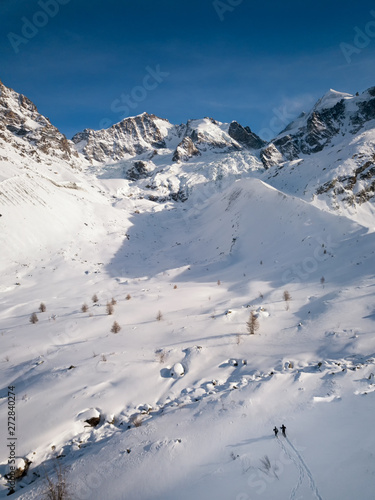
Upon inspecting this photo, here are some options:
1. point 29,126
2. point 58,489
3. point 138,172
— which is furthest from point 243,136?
point 58,489

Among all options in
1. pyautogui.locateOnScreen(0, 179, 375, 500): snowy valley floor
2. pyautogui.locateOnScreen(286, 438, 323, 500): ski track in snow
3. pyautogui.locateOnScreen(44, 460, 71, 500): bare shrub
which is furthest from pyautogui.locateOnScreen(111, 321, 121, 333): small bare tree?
pyautogui.locateOnScreen(286, 438, 323, 500): ski track in snow

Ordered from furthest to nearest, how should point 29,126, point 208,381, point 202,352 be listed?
point 29,126, point 202,352, point 208,381

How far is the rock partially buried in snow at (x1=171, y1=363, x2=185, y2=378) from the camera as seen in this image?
22.1 feet

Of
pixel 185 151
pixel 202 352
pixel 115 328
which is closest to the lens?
pixel 202 352

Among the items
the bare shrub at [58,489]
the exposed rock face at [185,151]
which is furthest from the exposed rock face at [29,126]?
the bare shrub at [58,489]

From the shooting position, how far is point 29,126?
7662 cm

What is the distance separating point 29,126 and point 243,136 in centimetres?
8150

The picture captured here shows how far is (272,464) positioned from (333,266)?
12218 mm

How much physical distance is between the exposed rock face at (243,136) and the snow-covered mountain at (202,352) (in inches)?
3314

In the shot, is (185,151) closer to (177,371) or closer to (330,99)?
(330,99)

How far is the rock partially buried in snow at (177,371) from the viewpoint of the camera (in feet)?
22.1

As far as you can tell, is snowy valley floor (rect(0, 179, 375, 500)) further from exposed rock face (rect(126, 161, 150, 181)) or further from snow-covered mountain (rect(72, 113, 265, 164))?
snow-covered mountain (rect(72, 113, 265, 164))

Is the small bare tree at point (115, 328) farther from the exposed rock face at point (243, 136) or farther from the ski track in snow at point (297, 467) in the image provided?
the exposed rock face at point (243, 136)

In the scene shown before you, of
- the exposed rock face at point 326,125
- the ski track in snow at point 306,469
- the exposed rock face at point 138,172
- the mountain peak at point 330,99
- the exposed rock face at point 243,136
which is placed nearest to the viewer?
the ski track in snow at point 306,469
